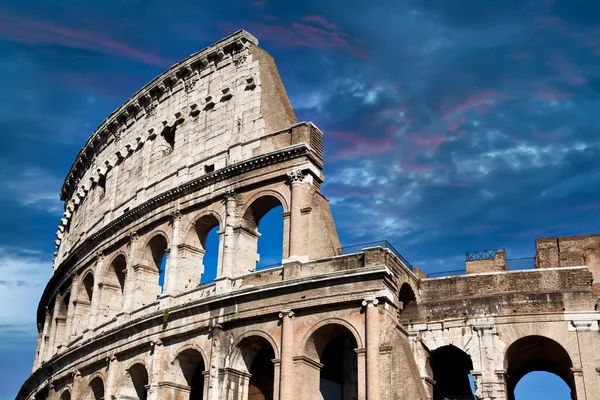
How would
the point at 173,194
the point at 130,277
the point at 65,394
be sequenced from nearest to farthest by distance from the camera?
the point at 173,194, the point at 130,277, the point at 65,394

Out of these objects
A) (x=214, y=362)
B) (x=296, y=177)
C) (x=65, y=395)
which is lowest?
(x=214, y=362)

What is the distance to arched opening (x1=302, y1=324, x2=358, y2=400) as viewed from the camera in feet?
70.3

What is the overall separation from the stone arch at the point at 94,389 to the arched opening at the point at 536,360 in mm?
14305

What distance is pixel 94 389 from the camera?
28.2 m

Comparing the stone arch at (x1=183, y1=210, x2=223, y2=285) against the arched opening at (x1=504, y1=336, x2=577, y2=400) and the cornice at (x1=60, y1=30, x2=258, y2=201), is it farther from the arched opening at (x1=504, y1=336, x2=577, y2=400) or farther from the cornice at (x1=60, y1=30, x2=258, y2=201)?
the arched opening at (x1=504, y1=336, x2=577, y2=400)

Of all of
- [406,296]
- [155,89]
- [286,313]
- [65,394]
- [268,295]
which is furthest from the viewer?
[155,89]

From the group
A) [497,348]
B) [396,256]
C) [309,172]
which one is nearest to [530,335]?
[497,348]

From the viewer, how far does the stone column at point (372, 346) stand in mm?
19719

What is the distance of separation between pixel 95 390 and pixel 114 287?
401 cm

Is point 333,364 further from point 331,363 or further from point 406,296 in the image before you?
point 406,296

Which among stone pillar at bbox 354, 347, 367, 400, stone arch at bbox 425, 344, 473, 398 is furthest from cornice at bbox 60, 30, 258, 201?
stone arch at bbox 425, 344, 473, 398

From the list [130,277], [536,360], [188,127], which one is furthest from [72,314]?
[536,360]

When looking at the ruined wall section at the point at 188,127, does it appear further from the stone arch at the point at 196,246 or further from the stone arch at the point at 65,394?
the stone arch at the point at 65,394

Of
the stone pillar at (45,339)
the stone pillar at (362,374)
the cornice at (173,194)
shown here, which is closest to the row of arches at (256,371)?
the stone pillar at (362,374)
